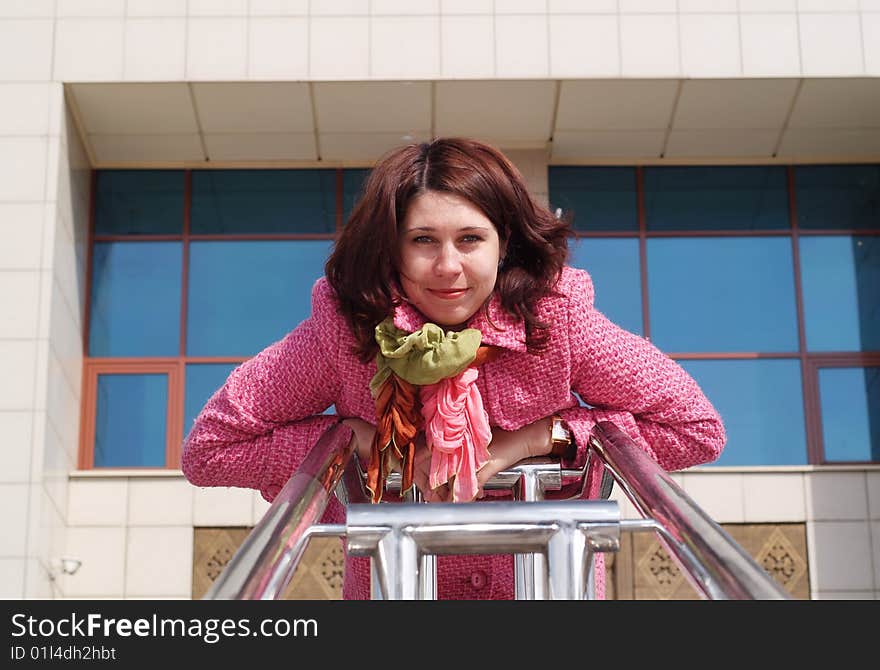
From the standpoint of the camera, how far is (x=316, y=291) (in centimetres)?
258

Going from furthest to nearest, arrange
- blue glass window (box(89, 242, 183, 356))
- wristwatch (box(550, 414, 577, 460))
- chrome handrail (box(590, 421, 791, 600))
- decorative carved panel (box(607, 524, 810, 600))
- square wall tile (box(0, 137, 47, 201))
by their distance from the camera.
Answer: blue glass window (box(89, 242, 183, 356))
square wall tile (box(0, 137, 47, 201))
decorative carved panel (box(607, 524, 810, 600))
wristwatch (box(550, 414, 577, 460))
chrome handrail (box(590, 421, 791, 600))

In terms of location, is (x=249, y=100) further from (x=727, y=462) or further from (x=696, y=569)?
(x=696, y=569)

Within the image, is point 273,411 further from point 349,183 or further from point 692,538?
point 349,183

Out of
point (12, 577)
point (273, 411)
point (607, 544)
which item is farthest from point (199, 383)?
point (607, 544)

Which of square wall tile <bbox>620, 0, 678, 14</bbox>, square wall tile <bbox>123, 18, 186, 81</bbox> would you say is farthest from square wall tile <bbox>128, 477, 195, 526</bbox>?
square wall tile <bbox>620, 0, 678, 14</bbox>

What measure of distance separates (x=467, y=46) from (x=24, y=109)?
348 centimetres

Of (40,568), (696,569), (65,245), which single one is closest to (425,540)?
(696,569)

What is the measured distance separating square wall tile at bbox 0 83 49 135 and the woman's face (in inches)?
341

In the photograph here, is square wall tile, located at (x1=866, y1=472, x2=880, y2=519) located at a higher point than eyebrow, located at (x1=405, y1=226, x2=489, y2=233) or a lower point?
higher

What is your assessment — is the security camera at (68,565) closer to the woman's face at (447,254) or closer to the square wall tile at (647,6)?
the square wall tile at (647,6)

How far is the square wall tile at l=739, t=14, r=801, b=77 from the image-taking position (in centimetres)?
1038

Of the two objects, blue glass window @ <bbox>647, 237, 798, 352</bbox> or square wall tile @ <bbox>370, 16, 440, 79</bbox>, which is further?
blue glass window @ <bbox>647, 237, 798, 352</bbox>

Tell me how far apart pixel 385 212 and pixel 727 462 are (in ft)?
29.1

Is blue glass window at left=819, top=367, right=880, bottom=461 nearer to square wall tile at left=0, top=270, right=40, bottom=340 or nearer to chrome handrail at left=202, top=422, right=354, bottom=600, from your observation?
square wall tile at left=0, top=270, right=40, bottom=340
